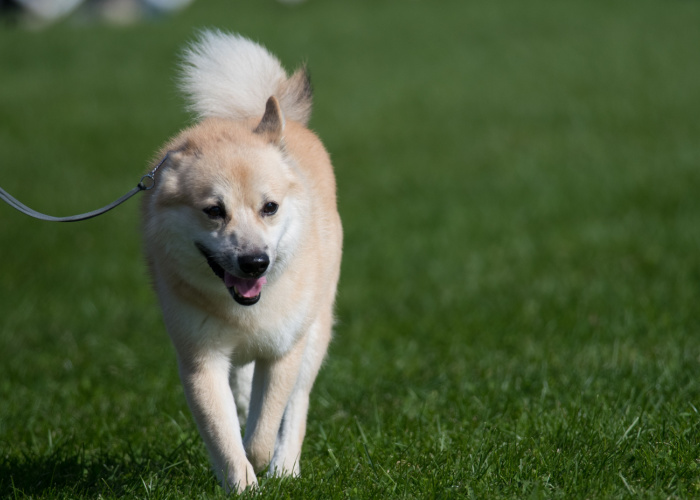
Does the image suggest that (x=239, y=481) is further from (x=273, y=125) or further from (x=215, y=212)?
(x=273, y=125)

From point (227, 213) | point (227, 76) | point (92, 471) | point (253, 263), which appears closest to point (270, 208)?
point (227, 213)

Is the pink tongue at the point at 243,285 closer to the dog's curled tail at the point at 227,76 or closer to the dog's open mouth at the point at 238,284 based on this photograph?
the dog's open mouth at the point at 238,284

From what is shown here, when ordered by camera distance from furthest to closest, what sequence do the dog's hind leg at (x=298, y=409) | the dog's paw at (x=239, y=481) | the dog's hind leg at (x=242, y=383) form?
the dog's hind leg at (x=242, y=383) → the dog's hind leg at (x=298, y=409) → the dog's paw at (x=239, y=481)

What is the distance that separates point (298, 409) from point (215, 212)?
1.12 metres

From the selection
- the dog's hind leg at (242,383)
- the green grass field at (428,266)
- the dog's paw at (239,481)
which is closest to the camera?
the dog's paw at (239,481)

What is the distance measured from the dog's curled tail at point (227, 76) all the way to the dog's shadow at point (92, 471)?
160 centimetres

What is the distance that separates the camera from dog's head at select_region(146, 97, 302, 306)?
3.28m

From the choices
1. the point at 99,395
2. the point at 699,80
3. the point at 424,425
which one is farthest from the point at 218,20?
the point at 424,425

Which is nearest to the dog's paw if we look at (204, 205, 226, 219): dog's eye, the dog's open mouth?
the dog's open mouth

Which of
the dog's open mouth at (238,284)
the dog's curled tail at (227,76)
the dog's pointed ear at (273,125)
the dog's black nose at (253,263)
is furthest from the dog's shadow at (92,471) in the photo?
the dog's curled tail at (227,76)

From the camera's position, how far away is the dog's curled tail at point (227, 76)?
160 inches

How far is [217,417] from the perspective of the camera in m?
3.37

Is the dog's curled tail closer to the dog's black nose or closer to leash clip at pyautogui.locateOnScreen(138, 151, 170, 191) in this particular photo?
leash clip at pyautogui.locateOnScreen(138, 151, 170, 191)

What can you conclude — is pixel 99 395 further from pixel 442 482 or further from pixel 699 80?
pixel 699 80
